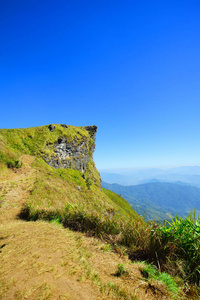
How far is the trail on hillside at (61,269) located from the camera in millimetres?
3352

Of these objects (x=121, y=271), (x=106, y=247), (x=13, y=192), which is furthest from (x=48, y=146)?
(x=121, y=271)

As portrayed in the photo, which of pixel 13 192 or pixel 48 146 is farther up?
pixel 48 146

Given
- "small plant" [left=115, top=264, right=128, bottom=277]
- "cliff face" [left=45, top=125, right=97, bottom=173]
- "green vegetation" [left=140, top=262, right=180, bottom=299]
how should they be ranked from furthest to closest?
"cliff face" [left=45, top=125, right=97, bottom=173] → "small plant" [left=115, top=264, right=128, bottom=277] → "green vegetation" [left=140, top=262, right=180, bottom=299]

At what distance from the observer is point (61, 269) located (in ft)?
13.9

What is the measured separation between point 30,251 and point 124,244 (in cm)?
397

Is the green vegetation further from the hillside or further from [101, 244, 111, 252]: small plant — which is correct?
[101, 244, 111, 252]: small plant

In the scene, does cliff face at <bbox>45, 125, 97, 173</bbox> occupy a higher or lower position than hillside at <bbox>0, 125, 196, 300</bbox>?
higher

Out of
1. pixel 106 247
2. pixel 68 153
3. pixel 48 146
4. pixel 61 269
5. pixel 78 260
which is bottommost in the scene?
pixel 106 247

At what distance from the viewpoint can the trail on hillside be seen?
132 inches

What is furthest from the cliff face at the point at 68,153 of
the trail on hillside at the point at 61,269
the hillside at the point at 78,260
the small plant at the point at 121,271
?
the small plant at the point at 121,271

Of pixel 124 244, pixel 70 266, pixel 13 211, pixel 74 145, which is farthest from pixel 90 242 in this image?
pixel 74 145

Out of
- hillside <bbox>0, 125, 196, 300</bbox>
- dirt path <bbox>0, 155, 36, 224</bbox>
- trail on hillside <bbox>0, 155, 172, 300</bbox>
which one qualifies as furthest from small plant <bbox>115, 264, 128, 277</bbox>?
dirt path <bbox>0, 155, 36, 224</bbox>

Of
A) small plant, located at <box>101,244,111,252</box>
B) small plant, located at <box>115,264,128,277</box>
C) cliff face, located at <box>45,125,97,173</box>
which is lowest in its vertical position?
small plant, located at <box>101,244,111,252</box>

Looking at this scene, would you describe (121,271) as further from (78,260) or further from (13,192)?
(13,192)
